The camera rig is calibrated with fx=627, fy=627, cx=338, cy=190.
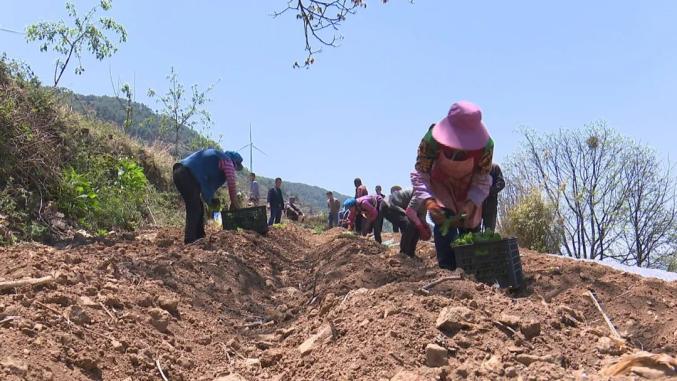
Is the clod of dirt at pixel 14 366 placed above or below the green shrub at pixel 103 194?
below

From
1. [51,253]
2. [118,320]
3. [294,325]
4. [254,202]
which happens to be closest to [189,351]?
[118,320]

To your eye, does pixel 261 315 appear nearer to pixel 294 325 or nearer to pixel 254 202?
pixel 294 325

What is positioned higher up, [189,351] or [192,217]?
[192,217]

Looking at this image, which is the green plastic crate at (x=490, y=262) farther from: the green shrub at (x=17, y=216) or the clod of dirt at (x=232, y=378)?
the green shrub at (x=17, y=216)

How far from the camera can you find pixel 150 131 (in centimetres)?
2353

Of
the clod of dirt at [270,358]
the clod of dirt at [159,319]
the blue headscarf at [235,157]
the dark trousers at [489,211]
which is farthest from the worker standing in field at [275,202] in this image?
the clod of dirt at [270,358]

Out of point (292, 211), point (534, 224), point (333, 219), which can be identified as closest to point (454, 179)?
point (534, 224)

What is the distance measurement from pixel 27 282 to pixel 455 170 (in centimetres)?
281

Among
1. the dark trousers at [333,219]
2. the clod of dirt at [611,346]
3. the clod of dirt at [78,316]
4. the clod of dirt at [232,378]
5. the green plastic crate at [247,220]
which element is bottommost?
the clod of dirt at [232,378]

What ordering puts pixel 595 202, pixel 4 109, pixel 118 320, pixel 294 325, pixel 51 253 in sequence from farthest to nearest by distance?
1. pixel 595 202
2. pixel 4 109
3. pixel 51 253
4. pixel 294 325
5. pixel 118 320

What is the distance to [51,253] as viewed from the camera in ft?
14.7

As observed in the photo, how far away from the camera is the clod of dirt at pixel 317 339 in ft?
9.42

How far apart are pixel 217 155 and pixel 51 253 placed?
264 centimetres

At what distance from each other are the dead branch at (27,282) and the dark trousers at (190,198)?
355cm
